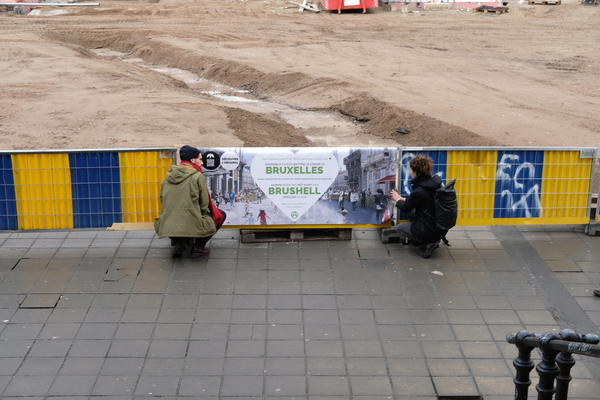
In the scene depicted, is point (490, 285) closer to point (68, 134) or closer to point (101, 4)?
point (68, 134)

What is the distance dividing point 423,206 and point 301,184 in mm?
1509

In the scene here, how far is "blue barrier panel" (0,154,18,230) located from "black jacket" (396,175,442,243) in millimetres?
4589

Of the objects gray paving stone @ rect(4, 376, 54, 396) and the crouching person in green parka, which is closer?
gray paving stone @ rect(4, 376, 54, 396)

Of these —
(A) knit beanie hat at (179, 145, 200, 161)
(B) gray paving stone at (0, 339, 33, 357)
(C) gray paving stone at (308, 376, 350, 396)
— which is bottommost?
(C) gray paving stone at (308, 376, 350, 396)

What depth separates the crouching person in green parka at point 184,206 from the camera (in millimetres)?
8508

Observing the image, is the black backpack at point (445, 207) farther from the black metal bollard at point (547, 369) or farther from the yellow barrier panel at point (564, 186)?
the black metal bollard at point (547, 369)

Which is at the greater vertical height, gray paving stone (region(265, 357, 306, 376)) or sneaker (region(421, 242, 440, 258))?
sneaker (region(421, 242, 440, 258))

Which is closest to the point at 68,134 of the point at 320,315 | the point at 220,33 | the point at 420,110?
the point at 420,110

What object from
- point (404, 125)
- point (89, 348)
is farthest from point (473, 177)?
point (404, 125)

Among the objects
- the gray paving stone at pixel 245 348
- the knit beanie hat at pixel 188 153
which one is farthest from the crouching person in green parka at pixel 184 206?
the gray paving stone at pixel 245 348

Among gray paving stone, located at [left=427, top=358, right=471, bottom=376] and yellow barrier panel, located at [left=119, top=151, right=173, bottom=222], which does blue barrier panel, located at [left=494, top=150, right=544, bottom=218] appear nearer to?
gray paving stone, located at [left=427, top=358, right=471, bottom=376]

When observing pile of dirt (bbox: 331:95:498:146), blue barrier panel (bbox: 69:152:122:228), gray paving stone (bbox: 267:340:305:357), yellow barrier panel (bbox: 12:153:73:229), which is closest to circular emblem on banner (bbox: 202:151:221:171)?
blue barrier panel (bbox: 69:152:122:228)

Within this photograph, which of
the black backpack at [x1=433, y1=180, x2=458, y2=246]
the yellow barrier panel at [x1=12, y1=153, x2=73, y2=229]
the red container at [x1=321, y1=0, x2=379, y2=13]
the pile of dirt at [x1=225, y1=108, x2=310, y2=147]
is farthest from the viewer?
the red container at [x1=321, y1=0, x2=379, y2=13]

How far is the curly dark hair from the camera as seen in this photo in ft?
28.5
